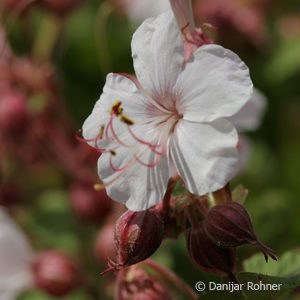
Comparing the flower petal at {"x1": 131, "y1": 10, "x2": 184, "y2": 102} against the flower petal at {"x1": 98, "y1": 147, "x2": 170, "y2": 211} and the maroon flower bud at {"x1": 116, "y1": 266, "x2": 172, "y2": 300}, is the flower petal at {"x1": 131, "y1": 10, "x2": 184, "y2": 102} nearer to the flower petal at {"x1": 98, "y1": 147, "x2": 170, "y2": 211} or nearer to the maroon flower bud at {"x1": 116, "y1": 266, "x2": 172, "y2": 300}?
the flower petal at {"x1": 98, "y1": 147, "x2": 170, "y2": 211}

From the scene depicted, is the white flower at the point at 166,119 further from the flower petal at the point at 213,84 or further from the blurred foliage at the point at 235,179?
the blurred foliage at the point at 235,179

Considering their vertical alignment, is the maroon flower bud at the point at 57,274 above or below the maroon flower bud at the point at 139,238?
below

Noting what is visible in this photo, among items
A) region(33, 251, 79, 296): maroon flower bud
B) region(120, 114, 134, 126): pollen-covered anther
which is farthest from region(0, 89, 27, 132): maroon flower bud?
region(120, 114, 134, 126): pollen-covered anther

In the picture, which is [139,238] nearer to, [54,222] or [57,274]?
[57,274]

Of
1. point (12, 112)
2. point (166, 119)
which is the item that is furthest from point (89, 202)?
point (166, 119)

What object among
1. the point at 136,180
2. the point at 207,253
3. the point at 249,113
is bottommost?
the point at 249,113

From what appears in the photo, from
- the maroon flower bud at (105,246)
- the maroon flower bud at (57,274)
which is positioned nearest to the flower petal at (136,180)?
the maroon flower bud at (105,246)
